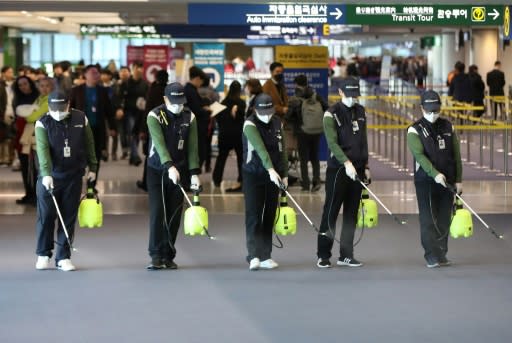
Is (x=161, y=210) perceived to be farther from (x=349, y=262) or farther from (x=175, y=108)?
(x=349, y=262)

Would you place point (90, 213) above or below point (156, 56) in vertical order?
below

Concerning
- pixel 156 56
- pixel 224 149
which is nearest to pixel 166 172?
pixel 224 149

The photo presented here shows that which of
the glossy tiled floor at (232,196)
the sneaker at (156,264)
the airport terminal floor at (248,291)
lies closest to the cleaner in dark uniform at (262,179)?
the airport terminal floor at (248,291)

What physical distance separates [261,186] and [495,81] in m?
24.7

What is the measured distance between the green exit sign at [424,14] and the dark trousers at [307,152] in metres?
1.82

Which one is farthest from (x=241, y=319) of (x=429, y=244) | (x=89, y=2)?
(x=89, y=2)

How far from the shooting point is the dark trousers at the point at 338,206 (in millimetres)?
12805

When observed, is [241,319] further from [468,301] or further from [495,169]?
[495,169]

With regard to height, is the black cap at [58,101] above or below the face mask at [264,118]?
above

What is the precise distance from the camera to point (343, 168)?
12.7m

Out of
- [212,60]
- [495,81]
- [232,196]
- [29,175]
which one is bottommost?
[232,196]

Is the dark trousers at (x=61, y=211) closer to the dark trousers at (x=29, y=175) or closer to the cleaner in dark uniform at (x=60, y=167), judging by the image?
the cleaner in dark uniform at (x=60, y=167)

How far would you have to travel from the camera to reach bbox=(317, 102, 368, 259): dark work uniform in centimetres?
1270

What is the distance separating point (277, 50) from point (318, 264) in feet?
30.2
